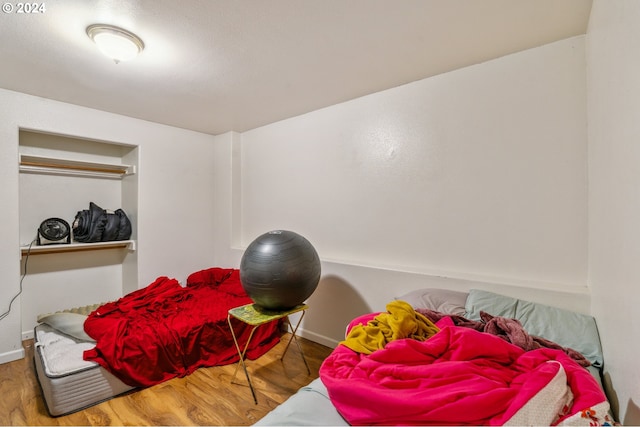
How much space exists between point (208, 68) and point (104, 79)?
938mm

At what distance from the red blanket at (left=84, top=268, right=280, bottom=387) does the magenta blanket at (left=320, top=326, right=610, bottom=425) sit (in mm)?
1715

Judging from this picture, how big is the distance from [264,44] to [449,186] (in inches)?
67.1

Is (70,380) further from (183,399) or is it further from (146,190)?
(146,190)

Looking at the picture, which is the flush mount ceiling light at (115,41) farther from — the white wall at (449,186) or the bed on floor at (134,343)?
the bed on floor at (134,343)

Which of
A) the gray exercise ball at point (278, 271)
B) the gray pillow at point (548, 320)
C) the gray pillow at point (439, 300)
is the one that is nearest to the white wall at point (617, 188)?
the gray pillow at point (548, 320)

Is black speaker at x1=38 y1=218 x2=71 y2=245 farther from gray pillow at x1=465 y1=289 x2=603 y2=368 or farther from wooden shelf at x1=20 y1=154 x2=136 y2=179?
gray pillow at x1=465 y1=289 x2=603 y2=368

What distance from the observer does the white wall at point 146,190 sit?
2652 mm

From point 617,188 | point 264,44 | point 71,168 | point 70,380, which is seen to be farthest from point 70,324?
point 617,188

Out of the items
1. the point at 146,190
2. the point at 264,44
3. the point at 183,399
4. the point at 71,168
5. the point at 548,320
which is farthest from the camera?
the point at 146,190

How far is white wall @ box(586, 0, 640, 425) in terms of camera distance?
98cm

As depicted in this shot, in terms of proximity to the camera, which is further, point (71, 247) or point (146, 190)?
point (146, 190)

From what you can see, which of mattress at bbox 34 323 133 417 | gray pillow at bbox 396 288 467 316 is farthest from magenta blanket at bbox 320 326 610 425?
mattress at bbox 34 323 133 417

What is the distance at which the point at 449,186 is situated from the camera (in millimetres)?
2365

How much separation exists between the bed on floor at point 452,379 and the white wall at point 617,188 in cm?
13
